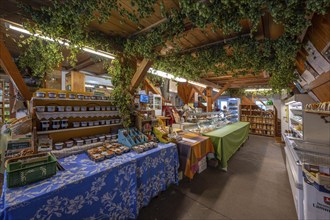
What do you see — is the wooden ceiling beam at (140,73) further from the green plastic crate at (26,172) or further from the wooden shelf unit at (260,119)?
the wooden shelf unit at (260,119)

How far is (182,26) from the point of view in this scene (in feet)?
6.64

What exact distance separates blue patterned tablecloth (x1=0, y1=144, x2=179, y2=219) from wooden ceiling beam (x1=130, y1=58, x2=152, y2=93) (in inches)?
57.8

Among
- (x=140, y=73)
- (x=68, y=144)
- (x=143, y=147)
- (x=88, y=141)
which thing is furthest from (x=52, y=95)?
(x=143, y=147)

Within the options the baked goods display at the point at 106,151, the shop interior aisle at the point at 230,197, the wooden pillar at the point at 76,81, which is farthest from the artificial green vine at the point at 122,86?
the wooden pillar at the point at 76,81

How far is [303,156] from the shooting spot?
242 centimetres

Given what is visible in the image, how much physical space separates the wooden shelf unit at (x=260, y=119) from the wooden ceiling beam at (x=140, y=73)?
863 cm

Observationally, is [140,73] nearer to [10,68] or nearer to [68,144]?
[68,144]

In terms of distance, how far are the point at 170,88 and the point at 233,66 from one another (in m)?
3.66

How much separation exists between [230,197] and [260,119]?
8259 mm

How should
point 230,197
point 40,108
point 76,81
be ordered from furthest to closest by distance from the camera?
point 76,81 → point 230,197 → point 40,108

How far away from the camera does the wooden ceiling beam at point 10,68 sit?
2090mm

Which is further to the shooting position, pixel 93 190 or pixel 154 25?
pixel 154 25

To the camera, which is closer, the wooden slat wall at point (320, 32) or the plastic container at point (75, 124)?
the wooden slat wall at point (320, 32)

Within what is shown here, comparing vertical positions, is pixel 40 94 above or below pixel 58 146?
above
